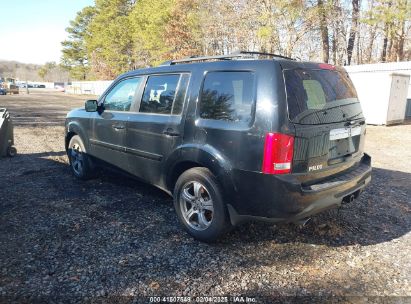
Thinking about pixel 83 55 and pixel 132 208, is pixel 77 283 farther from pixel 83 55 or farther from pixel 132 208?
pixel 83 55

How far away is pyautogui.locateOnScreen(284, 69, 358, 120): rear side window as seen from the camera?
3001mm

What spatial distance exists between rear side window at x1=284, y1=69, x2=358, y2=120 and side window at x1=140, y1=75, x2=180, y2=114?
1456mm

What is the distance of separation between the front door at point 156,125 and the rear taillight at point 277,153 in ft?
3.76

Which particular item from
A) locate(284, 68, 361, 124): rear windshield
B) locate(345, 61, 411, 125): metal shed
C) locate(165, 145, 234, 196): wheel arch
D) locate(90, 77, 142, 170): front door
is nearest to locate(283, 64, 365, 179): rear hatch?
locate(284, 68, 361, 124): rear windshield

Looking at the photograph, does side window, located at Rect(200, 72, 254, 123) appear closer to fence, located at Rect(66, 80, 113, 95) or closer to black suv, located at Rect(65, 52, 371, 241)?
black suv, located at Rect(65, 52, 371, 241)

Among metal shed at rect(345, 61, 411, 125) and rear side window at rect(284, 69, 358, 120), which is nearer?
rear side window at rect(284, 69, 358, 120)

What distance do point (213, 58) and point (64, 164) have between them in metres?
4.60

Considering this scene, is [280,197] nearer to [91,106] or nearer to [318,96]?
[318,96]

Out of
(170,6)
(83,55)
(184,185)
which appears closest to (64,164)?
(184,185)

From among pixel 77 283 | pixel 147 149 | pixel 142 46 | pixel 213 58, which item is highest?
pixel 142 46

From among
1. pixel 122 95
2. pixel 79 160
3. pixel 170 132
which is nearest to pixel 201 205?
pixel 170 132

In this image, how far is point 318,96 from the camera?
3.22 m

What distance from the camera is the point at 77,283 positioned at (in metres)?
2.87

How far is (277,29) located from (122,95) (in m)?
20.4
